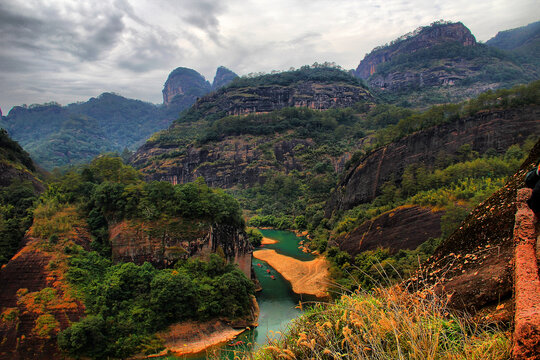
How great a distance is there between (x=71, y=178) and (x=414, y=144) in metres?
31.2

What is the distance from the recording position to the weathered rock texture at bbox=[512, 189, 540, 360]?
170 centimetres

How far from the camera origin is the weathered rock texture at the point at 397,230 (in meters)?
21.9

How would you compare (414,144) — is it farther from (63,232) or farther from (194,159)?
(194,159)

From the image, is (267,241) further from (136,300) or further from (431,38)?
(431,38)

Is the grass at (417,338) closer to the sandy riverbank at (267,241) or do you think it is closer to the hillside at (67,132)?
the sandy riverbank at (267,241)

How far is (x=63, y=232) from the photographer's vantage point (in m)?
19.2

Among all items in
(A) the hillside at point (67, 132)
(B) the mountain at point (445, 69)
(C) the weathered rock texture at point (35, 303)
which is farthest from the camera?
(A) the hillside at point (67, 132)

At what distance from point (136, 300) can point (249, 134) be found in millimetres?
61665

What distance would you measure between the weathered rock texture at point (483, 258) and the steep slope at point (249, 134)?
59153mm

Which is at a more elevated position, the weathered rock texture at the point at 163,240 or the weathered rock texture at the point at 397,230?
the weathered rock texture at the point at 163,240

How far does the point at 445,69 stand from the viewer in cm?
9975

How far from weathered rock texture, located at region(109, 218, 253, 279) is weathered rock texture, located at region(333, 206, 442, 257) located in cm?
1206

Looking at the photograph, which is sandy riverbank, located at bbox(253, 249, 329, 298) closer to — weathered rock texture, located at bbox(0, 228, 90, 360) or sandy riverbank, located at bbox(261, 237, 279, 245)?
sandy riverbank, located at bbox(261, 237, 279, 245)

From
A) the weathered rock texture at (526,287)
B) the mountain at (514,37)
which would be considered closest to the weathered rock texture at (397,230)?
the weathered rock texture at (526,287)
